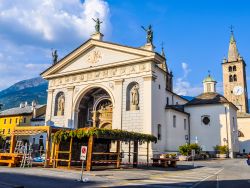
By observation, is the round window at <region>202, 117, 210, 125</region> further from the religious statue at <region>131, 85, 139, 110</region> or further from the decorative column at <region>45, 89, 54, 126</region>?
the decorative column at <region>45, 89, 54, 126</region>

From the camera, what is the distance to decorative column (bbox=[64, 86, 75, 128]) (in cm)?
3640

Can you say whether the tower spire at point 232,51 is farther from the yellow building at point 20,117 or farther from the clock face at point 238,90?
the yellow building at point 20,117

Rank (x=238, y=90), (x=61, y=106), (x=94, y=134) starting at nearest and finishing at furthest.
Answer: (x=94, y=134) < (x=61, y=106) < (x=238, y=90)

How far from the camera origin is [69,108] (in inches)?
1458

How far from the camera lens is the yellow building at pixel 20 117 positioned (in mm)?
52938

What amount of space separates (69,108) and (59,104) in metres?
2.71

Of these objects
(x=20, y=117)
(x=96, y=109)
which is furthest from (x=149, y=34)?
(x=20, y=117)

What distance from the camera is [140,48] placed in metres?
32.3

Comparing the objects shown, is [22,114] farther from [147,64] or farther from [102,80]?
[147,64]

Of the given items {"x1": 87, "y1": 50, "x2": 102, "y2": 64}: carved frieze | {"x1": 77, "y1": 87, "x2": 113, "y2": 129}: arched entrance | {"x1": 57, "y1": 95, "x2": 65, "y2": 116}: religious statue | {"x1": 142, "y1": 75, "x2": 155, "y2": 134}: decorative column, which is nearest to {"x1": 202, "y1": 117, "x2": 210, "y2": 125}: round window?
{"x1": 142, "y1": 75, "x2": 155, "y2": 134}: decorative column

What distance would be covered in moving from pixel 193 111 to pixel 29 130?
2791cm

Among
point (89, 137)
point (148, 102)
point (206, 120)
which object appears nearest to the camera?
point (89, 137)

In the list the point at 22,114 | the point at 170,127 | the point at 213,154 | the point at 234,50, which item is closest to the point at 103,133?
the point at 170,127

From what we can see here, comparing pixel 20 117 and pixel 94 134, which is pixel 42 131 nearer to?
pixel 94 134
